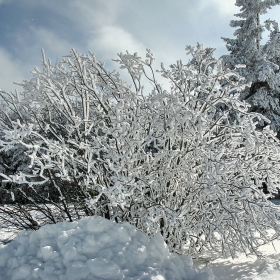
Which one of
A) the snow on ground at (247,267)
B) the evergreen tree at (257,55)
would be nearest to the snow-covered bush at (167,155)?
the snow on ground at (247,267)

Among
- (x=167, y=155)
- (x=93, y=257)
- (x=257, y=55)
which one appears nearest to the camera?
(x=93, y=257)

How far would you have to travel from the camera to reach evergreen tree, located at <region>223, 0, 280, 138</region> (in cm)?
1443

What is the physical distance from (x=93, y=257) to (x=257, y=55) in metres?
14.0

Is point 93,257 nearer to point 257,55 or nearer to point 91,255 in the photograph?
point 91,255

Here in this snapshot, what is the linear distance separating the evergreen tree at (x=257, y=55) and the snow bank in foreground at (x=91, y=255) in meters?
12.7

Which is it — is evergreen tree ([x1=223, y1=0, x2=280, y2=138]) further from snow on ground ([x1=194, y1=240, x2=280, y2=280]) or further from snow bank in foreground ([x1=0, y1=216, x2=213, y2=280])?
snow bank in foreground ([x1=0, y1=216, x2=213, y2=280])

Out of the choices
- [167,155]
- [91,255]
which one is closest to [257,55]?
[167,155]

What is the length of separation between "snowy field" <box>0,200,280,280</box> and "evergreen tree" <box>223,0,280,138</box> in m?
12.6

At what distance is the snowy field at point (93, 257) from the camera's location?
2871mm

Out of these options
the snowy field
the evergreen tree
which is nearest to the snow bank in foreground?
the snowy field

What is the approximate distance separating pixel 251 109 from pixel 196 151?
13.1m

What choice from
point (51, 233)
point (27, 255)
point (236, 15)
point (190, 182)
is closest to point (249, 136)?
point (190, 182)

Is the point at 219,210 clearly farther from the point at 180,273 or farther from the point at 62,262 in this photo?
the point at 62,262

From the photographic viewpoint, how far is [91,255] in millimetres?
3029
